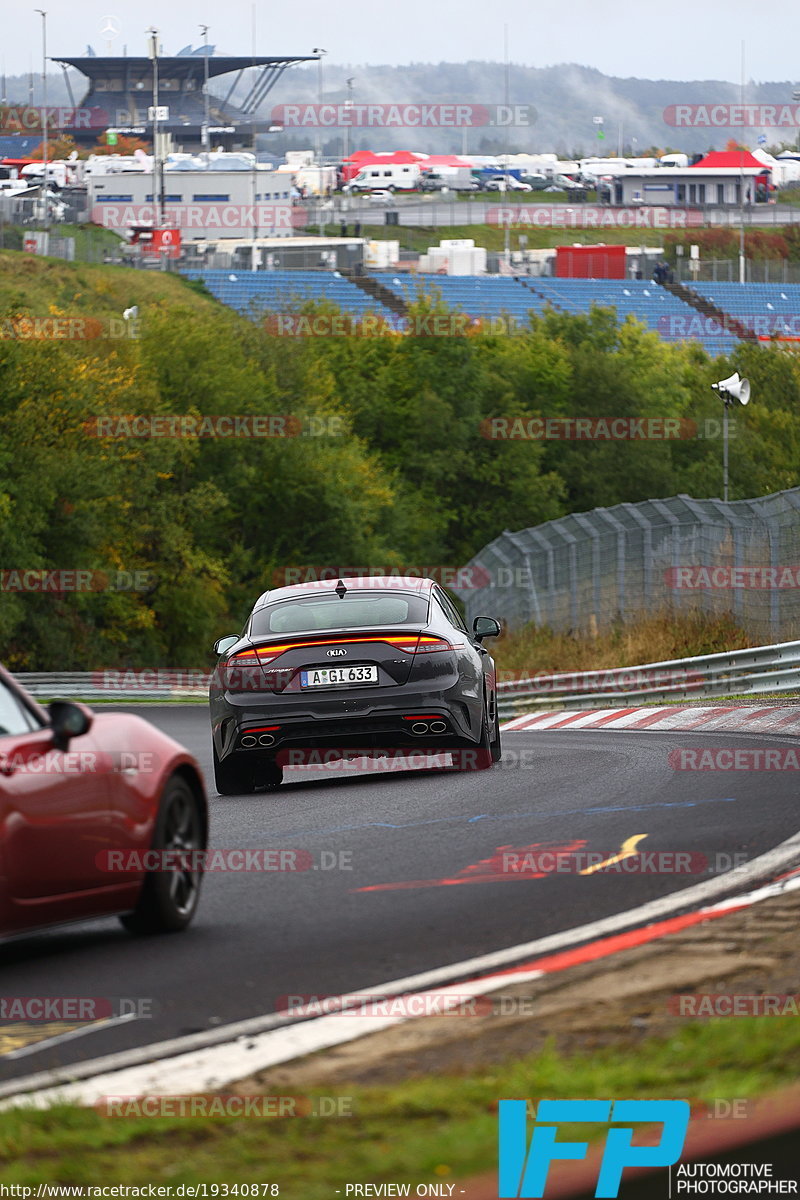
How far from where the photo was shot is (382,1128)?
182 inches

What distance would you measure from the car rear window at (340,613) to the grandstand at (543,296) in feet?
313

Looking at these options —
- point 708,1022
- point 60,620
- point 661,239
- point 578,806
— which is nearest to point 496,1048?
point 708,1022

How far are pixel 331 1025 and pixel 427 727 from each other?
25.6ft

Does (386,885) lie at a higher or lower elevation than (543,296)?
higher

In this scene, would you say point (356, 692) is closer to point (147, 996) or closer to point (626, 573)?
point (147, 996)

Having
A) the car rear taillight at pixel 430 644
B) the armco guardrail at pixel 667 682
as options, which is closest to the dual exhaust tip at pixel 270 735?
the car rear taillight at pixel 430 644

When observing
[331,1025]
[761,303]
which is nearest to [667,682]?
[331,1025]

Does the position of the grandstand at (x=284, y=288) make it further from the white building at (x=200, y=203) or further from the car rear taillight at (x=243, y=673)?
the car rear taillight at (x=243, y=673)

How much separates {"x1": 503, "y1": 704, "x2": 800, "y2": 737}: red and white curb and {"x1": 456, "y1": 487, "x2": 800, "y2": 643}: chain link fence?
2861 mm

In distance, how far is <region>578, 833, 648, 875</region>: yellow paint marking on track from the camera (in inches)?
357

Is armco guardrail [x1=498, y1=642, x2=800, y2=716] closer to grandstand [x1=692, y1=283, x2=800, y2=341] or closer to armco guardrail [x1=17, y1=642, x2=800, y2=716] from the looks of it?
armco guardrail [x1=17, y1=642, x2=800, y2=716]

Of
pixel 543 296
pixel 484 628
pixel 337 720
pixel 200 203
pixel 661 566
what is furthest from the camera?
pixel 200 203

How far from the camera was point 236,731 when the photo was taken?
13648mm

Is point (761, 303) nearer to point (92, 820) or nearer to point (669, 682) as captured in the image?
point (669, 682)
